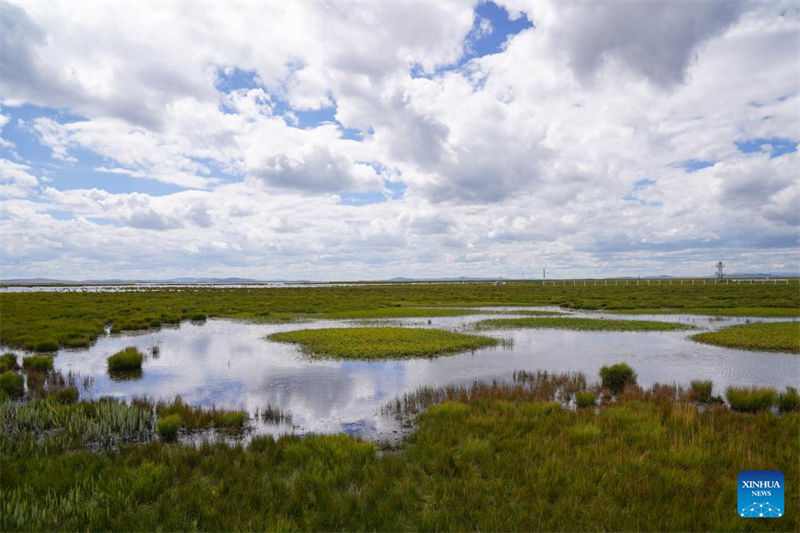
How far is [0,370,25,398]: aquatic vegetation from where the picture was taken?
1761cm

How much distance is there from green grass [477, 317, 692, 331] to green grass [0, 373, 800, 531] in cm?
2646

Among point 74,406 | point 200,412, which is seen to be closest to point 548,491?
point 200,412

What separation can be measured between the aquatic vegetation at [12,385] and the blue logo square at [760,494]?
24118mm

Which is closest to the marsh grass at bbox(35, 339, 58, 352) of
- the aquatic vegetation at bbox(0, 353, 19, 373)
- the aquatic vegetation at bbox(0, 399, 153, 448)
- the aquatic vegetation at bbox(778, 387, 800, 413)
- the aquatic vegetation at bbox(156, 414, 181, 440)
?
the aquatic vegetation at bbox(0, 353, 19, 373)

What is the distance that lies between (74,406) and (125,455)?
18.7 ft

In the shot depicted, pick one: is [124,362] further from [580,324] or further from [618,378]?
[580,324]

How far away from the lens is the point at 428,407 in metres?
15.7

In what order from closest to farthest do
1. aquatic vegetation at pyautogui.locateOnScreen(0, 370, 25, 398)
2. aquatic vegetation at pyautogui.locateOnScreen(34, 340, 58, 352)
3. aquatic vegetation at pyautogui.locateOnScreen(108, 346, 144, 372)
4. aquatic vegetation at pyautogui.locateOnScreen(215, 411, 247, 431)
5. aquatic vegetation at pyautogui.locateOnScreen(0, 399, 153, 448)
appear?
aquatic vegetation at pyautogui.locateOnScreen(0, 399, 153, 448)
aquatic vegetation at pyautogui.locateOnScreen(215, 411, 247, 431)
aquatic vegetation at pyautogui.locateOnScreen(0, 370, 25, 398)
aquatic vegetation at pyautogui.locateOnScreen(108, 346, 144, 372)
aquatic vegetation at pyautogui.locateOnScreen(34, 340, 58, 352)

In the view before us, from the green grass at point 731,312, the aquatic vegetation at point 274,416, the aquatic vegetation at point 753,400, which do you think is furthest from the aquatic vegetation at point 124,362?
the green grass at point 731,312

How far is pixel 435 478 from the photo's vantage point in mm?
9570

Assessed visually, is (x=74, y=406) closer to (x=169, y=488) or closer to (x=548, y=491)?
(x=169, y=488)

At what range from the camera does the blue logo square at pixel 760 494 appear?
7.87 metres

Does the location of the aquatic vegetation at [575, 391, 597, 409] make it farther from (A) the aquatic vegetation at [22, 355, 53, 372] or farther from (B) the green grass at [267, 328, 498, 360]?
(A) the aquatic vegetation at [22, 355, 53, 372]

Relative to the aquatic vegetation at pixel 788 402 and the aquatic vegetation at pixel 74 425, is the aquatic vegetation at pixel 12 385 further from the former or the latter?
the aquatic vegetation at pixel 788 402
